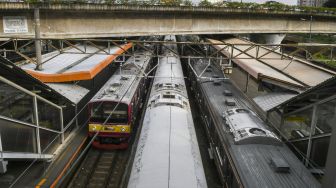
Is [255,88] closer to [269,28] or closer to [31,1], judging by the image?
[269,28]

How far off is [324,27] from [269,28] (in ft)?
23.4

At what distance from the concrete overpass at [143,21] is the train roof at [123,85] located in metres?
3.46

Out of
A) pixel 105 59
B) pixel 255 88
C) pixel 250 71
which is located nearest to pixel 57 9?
pixel 105 59

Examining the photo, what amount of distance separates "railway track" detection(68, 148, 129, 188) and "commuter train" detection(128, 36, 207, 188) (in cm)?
274

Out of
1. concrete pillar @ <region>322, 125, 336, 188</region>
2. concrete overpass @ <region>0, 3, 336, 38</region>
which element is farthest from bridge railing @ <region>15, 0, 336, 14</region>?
concrete pillar @ <region>322, 125, 336, 188</region>

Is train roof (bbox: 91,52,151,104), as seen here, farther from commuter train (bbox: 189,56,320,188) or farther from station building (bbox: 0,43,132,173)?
commuter train (bbox: 189,56,320,188)

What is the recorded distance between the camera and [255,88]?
27.3 m

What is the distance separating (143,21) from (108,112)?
10.6m

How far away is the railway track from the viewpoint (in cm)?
1207

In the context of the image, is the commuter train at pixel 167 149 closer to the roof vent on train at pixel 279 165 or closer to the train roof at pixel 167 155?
the train roof at pixel 167 155

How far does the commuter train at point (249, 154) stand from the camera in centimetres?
761

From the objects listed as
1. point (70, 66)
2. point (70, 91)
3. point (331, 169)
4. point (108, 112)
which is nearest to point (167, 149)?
point (331, 169)

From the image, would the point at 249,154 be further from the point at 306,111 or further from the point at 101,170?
the point at 101,170

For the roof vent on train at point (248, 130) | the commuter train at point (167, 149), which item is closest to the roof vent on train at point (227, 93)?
the commuter train at point (167, 149)
